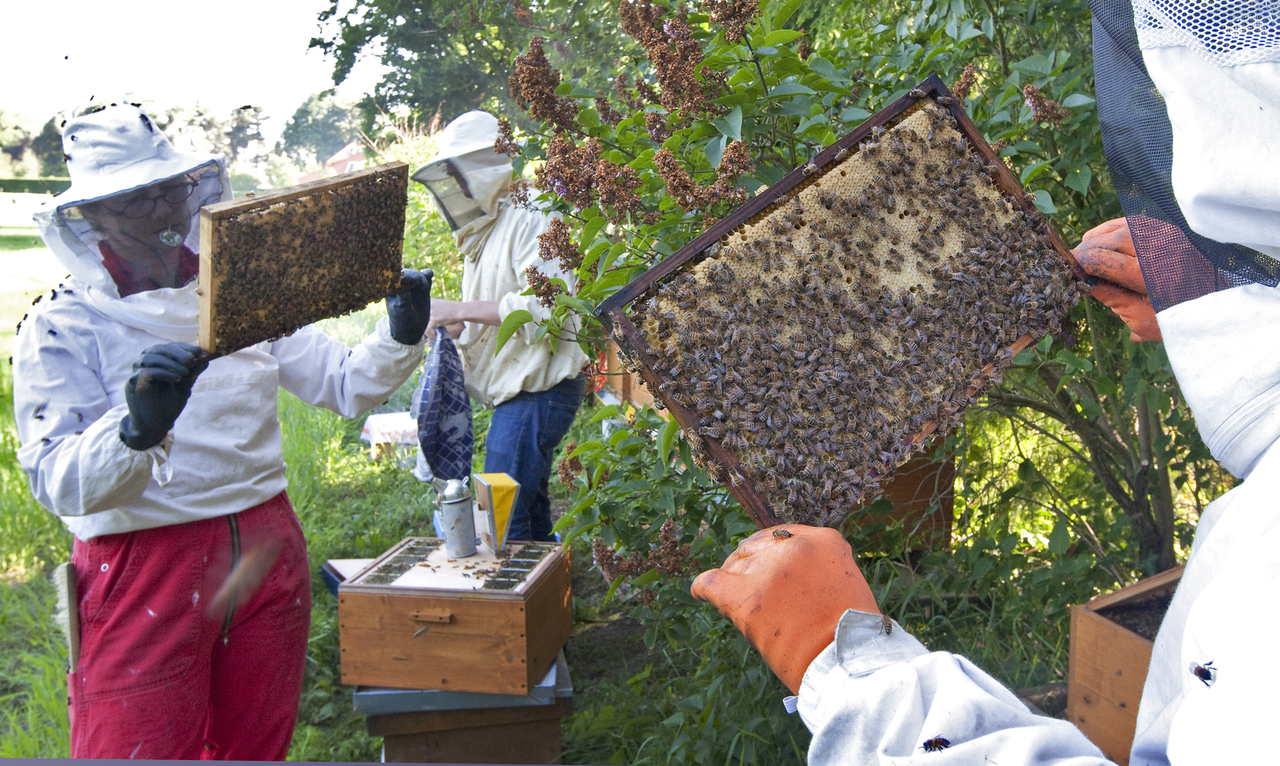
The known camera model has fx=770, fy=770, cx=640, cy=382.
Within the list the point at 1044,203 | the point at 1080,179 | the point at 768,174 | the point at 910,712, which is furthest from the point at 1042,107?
the point at 910,712

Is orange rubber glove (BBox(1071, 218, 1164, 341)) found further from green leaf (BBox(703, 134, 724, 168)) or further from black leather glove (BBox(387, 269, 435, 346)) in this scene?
black leather glove (BBox(387, 269, 435, 346))

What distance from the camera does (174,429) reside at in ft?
7.64

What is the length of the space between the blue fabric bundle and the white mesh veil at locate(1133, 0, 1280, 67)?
3.07m

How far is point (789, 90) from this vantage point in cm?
173

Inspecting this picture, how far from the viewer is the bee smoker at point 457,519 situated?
3402 mm

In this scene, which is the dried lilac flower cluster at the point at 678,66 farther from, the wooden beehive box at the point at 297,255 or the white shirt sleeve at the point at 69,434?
the white shirt sleeve at the point at 69,434

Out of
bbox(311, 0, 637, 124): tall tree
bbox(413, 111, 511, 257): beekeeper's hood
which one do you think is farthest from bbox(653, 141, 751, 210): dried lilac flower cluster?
bbox(311, 0, 637, 124): tall tree

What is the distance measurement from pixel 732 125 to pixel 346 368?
1895 millimetres

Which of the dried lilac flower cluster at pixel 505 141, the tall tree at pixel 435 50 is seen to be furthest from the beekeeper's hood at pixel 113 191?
the tall tree at pixel 435 50

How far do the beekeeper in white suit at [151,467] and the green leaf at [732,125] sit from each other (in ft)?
4.90

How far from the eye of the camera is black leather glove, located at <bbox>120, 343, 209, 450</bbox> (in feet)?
6.53

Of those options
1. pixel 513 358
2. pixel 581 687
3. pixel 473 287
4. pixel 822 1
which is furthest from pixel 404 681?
pixel 822 1

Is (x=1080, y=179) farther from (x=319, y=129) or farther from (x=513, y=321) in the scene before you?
(x=319, y=129)

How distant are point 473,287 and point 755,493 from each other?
10.0 feet
